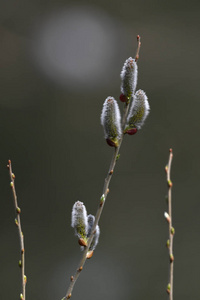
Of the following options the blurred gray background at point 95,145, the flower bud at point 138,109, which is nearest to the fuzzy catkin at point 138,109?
the flower bud at point 138,109

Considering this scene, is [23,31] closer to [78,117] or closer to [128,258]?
[78,117]

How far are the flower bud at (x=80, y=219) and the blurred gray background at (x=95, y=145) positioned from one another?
4.31ft

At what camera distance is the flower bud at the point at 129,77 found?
0.33 metres

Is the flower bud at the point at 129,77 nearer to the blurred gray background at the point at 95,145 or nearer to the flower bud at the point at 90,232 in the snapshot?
the flower bud at the point at 90,232

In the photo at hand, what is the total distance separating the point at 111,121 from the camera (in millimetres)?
325

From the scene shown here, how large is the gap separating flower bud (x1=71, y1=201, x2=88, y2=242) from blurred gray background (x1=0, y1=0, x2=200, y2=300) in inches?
51.8

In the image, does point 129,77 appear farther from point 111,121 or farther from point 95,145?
point 95,145

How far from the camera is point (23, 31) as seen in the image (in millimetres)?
1788

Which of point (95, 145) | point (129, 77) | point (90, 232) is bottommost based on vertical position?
point (95, 145)

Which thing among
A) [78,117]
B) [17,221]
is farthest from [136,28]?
[17,221]

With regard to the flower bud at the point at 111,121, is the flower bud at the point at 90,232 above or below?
below

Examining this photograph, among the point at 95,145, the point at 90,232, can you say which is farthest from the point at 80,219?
the point at 95,145

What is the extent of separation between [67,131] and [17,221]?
4.62 feet

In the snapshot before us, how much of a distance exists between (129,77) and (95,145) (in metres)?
1.40
